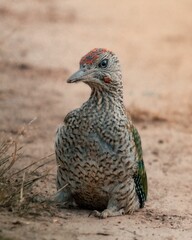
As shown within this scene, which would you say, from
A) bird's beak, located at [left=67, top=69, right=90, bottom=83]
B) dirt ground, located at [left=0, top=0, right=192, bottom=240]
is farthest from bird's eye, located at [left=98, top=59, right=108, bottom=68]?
dirt ground, located at [left=0, top=0, right=192, bottom=240]

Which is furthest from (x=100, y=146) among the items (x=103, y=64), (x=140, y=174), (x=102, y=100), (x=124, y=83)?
(x=124, y=83)

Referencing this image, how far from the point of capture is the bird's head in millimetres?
8055

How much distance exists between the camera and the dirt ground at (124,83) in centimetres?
802

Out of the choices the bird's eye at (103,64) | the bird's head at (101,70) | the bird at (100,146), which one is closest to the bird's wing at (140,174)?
the bird at (100,146)

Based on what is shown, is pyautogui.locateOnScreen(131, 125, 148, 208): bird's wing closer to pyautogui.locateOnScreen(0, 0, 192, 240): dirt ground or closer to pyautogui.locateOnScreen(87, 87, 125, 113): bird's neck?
pyautogui.locateOnScreen(0, 0, 192, 240): dirt ground

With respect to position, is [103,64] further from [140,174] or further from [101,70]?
[140,174]

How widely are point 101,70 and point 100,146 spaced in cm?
65

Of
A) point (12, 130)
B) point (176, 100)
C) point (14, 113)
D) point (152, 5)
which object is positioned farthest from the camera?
point (152, 5)

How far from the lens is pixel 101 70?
8.12 metres

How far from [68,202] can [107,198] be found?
1.24 feet

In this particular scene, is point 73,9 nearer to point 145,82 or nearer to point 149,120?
point 145,82

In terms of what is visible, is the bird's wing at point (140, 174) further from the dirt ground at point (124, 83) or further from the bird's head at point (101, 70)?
the bird's head at point (101, 70)

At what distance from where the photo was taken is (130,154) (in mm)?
8148

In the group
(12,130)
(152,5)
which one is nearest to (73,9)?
(152,5)
